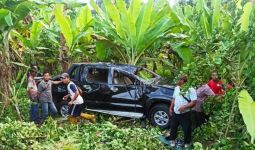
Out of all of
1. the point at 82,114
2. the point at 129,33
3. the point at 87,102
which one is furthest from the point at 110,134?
the point at 129,33

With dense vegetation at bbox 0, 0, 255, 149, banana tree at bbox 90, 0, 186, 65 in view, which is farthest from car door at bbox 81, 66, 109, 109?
banana tree at bbox 90, 0, 186, 65

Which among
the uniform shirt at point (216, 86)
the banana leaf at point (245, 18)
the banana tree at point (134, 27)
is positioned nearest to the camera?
the banana leaf at point (245, 18)

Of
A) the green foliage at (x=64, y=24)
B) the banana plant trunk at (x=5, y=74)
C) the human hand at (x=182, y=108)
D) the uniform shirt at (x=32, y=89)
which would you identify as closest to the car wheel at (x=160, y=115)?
the human hand at (x=182, y=108)

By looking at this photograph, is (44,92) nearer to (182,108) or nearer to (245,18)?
(182,108)

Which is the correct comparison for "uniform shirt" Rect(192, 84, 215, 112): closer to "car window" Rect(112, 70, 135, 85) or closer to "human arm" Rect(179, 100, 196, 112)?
"human arm" Rect(179, 100, 196, 112)

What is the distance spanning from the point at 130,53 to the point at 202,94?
186 inches

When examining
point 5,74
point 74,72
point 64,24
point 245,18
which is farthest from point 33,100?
point 245,18

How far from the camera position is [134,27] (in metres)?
11.5

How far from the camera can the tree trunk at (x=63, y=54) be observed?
13648 mm

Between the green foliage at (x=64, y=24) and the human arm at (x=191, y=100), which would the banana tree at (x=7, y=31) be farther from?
the human arm at (x=191, y=100)

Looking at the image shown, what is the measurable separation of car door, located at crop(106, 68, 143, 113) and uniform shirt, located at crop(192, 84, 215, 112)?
2.25 m

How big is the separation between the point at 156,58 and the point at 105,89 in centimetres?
319

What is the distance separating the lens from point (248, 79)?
659cm

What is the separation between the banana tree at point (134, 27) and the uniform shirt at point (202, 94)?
4.01 m
